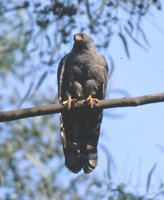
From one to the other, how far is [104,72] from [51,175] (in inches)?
73.3

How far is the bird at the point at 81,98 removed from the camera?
555cm

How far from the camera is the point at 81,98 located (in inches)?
230

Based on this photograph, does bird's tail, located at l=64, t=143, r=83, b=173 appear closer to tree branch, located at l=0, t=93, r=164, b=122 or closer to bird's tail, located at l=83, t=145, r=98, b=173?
bird's tail, located at l=83, t=145, r=98, b=173

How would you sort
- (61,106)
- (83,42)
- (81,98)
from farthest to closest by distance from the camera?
1. (83,42)
2. (81,98)
3. (61,106)

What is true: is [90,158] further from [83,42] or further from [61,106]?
[83,42]

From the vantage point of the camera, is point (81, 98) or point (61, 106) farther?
point (81, 98)

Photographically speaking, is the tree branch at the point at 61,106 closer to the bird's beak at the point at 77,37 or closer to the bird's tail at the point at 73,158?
the bird's tail at the point at 73,158

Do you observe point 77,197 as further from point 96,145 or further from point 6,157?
point 96,145

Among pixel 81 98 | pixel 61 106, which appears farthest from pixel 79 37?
pixel 61 106

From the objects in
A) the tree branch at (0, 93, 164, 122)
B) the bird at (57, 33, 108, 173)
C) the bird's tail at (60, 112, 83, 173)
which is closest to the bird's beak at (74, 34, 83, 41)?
the bird at (57, 33, 108, 173)

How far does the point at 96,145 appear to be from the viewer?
18.8 feet

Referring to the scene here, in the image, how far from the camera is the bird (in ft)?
18.2

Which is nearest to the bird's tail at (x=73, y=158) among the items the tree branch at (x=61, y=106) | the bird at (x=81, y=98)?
the bird at (x=81, y=98)

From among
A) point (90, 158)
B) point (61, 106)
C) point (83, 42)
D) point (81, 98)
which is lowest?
point (90, 158)
